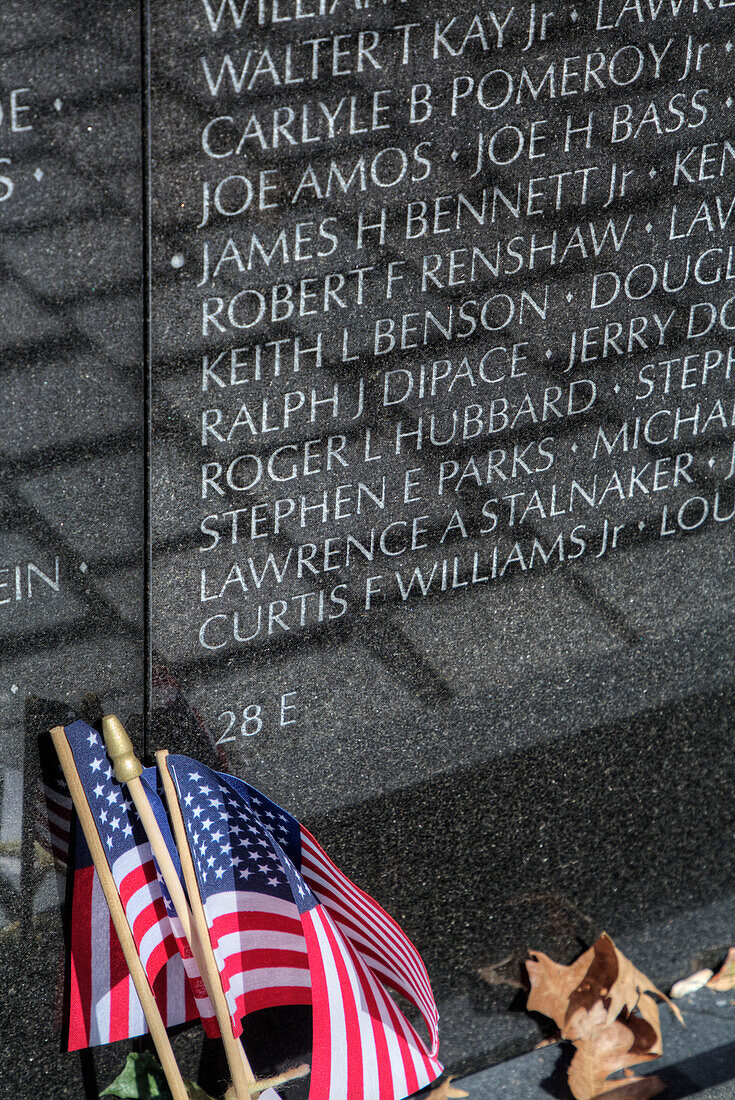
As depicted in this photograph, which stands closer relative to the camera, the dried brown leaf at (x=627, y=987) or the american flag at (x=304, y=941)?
the american flag at (x=304, y=941)

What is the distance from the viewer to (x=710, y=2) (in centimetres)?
316

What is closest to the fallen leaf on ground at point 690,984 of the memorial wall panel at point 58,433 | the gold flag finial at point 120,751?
the memorial wall panel at point 58,433

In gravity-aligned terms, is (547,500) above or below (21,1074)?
above

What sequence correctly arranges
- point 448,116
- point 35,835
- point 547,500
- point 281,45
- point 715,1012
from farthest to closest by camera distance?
point 715,1012 → point 547,500 → point 35,835 → point 448,116 → point 281,45

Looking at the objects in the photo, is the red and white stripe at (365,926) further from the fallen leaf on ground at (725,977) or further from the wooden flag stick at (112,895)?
the fallen leaf on ground at (725,977)

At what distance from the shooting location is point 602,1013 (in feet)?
12.9

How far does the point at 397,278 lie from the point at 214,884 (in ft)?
5.46

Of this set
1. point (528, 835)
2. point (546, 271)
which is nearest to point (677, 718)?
point (528, 835)

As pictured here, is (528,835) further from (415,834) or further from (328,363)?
(328,363)

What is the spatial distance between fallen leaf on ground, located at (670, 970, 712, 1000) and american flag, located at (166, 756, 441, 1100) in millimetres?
1197

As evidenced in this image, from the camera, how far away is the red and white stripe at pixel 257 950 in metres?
3.21

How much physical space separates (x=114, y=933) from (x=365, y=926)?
0.69 meters

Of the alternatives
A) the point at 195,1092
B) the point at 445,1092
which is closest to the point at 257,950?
the point at 195,1092

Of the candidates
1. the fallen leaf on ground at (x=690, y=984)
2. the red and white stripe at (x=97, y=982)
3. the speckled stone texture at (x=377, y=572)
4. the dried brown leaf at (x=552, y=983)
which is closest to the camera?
the speckled stone texture at (x=377, y=572)
